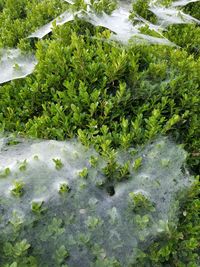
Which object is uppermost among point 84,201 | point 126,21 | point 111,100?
point 126,21

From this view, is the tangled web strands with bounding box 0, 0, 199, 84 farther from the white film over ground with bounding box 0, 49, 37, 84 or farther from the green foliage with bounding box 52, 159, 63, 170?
the green foliage with bounding box 52, 159, 63, 170

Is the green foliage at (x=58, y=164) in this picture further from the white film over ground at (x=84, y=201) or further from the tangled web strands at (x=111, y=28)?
the tangled web strands at (x=111, y=28)

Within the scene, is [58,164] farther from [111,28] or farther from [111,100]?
[111,28]

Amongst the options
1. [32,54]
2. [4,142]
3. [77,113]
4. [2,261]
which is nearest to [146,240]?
[2,261]

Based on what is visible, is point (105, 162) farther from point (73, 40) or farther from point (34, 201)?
point (73, 40)

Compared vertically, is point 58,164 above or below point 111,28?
below

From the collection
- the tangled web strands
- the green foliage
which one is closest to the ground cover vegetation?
the green foliage

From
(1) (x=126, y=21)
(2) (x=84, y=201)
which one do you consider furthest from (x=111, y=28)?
(2) (x=84, y=201)
